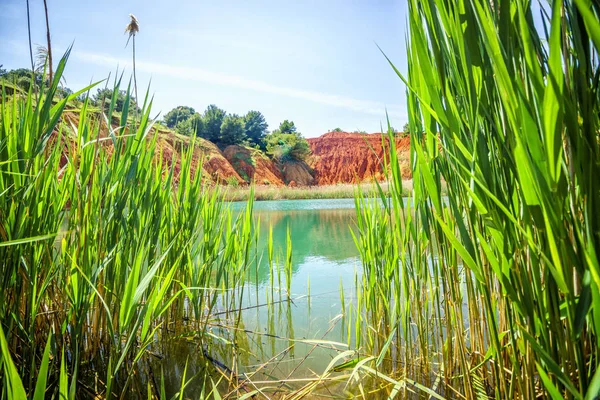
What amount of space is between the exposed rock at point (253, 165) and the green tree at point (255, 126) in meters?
1.72

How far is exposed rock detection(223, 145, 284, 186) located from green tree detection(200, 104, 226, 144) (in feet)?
3.52

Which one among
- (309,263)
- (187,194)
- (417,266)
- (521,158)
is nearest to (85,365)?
(187,194)

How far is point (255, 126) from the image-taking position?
2292cm

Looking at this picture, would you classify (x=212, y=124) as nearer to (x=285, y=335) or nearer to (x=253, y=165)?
(x=253, y=165)

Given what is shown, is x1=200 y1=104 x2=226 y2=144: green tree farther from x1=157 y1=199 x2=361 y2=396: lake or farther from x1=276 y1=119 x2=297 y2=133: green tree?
x1=157 y1=199 x2=361 y2=396: lake

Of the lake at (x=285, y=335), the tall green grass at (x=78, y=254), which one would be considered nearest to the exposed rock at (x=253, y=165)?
the lake at (x=285, y=335)

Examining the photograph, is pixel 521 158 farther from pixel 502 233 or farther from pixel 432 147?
pixel 432 147

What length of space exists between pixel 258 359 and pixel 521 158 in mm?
1083

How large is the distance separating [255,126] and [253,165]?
14.0ft

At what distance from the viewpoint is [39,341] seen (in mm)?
819

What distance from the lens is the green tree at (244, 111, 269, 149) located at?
22.8 m

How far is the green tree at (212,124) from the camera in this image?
65.3 ft

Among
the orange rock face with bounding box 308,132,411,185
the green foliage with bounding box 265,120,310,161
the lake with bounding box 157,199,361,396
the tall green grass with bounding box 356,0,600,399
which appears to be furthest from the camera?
the orange rock face with bounding box 308,132,411,185

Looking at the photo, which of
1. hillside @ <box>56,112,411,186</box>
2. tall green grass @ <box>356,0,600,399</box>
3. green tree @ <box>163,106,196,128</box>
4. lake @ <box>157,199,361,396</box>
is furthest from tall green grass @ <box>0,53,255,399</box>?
green tree @ <box>163,106,196,128</box>
